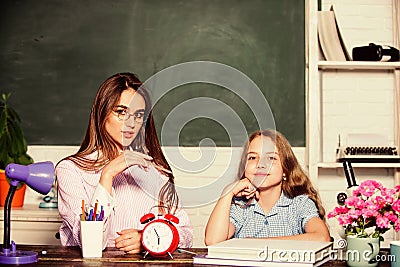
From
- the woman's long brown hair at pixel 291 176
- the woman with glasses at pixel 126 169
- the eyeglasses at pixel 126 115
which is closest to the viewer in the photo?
the woman with glasses at pixel 126 169

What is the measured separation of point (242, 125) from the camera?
12.3 feet

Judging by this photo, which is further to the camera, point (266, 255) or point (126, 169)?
point (126, 169)

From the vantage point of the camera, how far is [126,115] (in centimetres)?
263

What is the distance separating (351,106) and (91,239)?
2.15m

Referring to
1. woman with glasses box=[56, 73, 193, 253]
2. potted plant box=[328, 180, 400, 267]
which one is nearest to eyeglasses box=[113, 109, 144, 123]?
woman with glasses box=[56, 73, 193, 253]

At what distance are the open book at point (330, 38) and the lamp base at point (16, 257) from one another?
2164 mm

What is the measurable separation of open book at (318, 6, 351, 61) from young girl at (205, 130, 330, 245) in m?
0.94

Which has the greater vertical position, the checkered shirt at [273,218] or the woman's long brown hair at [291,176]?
the woman's long brown hair at [291,176]

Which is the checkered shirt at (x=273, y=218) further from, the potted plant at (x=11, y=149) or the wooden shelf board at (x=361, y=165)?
the potted plant at (x=11, y=149)

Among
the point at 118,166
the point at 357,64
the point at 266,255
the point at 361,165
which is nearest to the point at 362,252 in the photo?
the point at 266,255

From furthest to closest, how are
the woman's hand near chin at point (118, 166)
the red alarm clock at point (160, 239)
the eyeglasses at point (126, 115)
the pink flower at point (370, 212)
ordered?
the eyeglasses at point (126, 115) < the woman's hand near chin at point (118, 166) < the red alarm clock at point (160, 239) < the pink flower at point (370, 212)

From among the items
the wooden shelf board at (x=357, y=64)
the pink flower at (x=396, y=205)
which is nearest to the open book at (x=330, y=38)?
the wooden shelf board at (x=357, y=64)

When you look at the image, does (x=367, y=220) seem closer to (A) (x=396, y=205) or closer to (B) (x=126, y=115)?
(A) (x=396, y=205)

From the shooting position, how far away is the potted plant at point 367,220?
191 centimetres
